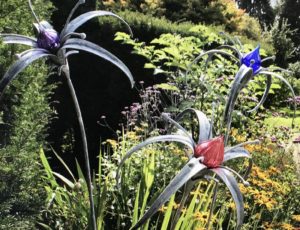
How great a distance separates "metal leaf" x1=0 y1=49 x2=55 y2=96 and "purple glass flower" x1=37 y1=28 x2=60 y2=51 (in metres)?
0.02

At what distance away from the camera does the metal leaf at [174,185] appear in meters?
1.39

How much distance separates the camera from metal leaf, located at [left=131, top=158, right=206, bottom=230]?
1.39 metres

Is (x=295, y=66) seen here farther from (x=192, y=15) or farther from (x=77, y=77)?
(x=77, y=77)

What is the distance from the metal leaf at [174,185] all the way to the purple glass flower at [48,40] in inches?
21.7

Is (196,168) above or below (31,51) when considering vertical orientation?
below

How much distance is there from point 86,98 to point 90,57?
592mm

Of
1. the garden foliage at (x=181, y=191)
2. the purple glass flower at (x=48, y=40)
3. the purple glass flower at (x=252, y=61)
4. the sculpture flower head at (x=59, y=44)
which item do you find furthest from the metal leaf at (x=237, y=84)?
the garden foliage at (x=181, y=191)

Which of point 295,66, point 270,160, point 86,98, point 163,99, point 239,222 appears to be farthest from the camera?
point 295,66

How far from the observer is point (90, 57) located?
25.2 feet

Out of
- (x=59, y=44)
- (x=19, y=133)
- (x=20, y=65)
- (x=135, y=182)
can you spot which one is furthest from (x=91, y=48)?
(x=135, y=182)

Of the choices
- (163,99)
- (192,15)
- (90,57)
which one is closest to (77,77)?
(90,57)

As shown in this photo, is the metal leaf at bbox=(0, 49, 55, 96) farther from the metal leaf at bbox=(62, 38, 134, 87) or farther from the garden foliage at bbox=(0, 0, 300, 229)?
the garden foliage at bbox=(0, 0, 300, 229)

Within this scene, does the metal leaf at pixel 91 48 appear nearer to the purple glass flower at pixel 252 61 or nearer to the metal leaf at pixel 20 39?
the metal leaf at pixel 20 39

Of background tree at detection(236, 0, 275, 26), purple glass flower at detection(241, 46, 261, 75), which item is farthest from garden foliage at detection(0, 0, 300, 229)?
background tree at detection(236, 0, 275, 26)
